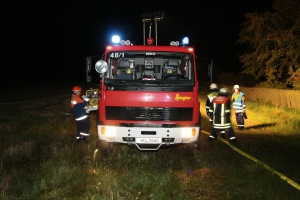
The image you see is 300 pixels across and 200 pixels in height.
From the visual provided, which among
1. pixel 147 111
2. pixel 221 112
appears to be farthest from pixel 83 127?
pixel 221 112

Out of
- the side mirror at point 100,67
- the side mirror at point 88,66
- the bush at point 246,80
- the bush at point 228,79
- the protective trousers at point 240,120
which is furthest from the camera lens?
the bush at point 228,79

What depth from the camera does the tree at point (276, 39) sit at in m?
22.5

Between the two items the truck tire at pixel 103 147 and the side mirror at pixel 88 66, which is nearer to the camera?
the truck tire at pixel 103 147

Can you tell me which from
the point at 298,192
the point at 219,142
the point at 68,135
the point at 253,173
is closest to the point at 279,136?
the point at 219,142

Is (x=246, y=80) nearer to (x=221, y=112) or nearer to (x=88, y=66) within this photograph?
(x=221, y=112)

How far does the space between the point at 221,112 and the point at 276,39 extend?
14820 millimetres

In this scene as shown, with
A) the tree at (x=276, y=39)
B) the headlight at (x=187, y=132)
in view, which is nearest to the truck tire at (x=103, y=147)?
the headlight at (x=187, y=132)

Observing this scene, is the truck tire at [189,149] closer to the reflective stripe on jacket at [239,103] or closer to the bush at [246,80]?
the reflective stripe on jacket at [239,103]

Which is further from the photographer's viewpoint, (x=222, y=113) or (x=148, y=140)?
(x=222, y=113)

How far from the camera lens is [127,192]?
552 centimetres

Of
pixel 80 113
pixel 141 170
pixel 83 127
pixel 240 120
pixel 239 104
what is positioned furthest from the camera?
pixel 240 120

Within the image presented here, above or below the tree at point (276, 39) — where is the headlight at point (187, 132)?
below

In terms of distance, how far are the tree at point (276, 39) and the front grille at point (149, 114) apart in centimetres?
1638

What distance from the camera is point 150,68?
345 inches
